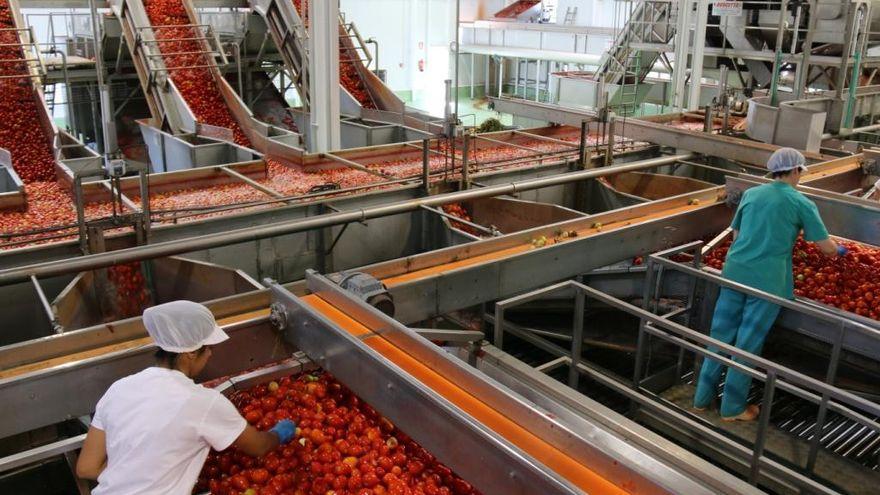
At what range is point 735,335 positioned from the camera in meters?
4.31

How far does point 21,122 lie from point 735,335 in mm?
7996

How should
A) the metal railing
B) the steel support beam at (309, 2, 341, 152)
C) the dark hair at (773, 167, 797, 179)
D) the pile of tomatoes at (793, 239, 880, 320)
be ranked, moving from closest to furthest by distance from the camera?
1. the metal railing
2. the dark hair at (773, 167, 797, 179)
3. the pile of tomatoes at (793, 239, 880, 320)
4. the steel support beam at (309, 2, 341, 152)

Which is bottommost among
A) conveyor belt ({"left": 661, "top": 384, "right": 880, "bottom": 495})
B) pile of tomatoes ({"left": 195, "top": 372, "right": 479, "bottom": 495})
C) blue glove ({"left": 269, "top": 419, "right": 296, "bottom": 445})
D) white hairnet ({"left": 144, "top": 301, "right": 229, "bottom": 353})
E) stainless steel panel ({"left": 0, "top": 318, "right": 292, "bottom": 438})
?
conveyor belt ({"left": 661, "top": 384, "right": 880, "bottom": 495})

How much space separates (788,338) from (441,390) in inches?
115

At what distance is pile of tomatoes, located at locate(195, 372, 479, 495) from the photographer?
7.88 feet

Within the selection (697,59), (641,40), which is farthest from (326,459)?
(641,40)

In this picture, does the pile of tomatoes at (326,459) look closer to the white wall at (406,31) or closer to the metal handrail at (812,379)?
the metal handrail at (812,379)

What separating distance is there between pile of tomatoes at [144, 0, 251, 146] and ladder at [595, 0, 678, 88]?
21.0 ft

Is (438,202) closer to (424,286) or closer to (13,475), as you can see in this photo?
(424,286)

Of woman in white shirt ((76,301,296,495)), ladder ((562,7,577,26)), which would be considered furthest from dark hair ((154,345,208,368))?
ladder ((562,7,577,26))

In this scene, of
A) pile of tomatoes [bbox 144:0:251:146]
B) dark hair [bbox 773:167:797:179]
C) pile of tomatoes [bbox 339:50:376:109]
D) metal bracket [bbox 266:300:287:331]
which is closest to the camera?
metal bracket [bbox 266:300:287:331]

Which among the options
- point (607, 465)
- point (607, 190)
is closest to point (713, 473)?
point (607, 465)

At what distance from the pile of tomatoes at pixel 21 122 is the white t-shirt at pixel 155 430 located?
686 cm

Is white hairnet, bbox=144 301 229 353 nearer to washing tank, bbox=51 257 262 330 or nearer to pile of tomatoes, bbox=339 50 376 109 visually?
washing tank, bbox=51 257 262 330
